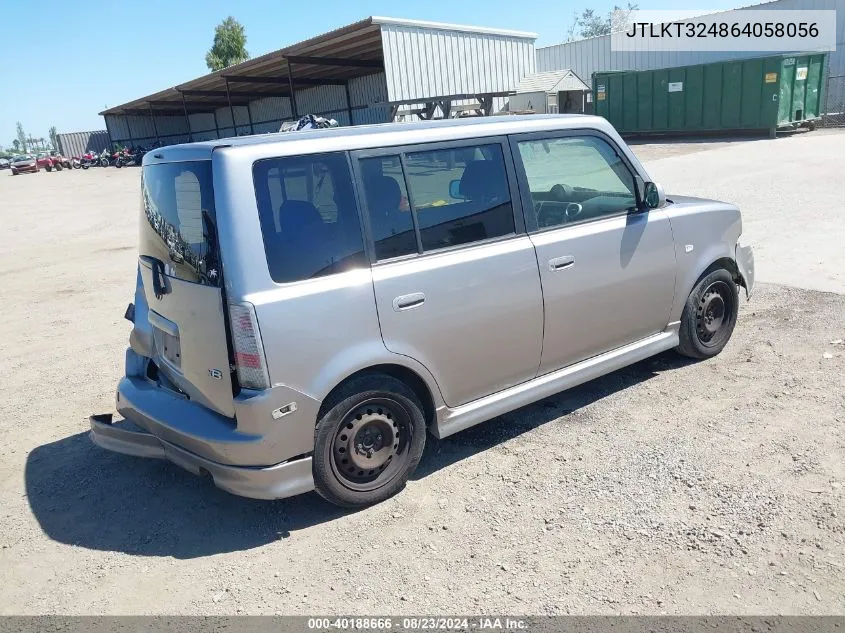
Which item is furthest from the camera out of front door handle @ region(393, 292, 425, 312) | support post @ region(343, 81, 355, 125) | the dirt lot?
support post @ region(343, 81, 355, 125)

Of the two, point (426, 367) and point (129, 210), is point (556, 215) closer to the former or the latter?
point (426, 367)

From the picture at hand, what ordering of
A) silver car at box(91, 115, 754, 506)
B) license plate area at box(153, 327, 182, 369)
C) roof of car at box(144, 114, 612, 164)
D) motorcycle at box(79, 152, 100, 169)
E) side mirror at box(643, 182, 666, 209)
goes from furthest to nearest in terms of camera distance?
motorcycle at box(79, 152, 100, 169) → side mirror at box(643, 182, 666, 209) → license plate area at box(153, 327, 182, 369) → roof of car at box(144, 114, 612, 164) → silver car at box(91, 115, 754, 506)

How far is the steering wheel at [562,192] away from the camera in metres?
4.31

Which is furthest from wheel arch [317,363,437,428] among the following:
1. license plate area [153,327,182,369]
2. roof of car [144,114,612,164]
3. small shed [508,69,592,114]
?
small shed [508,69,592,114]

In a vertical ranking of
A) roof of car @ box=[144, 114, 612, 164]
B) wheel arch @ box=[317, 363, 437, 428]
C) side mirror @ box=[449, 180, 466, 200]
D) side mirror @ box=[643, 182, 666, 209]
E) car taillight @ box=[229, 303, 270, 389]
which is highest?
roof of car @ box=[144, 114, 612, 164]

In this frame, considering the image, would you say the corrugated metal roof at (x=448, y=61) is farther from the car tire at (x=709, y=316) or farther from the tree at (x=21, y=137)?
the tree at (x=21, y=137)

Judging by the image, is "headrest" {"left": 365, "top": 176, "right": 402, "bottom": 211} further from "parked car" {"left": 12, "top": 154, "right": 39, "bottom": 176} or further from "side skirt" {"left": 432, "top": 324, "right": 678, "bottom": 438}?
"parked car" {"left": 12, "top": 154, "right": 39, "bottom": 176}

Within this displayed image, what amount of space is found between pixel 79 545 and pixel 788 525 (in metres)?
3.47

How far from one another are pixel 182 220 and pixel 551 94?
28667 millimetres

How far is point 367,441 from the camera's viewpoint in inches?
138

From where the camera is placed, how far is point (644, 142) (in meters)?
27.3

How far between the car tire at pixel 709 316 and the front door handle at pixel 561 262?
1.28 metres

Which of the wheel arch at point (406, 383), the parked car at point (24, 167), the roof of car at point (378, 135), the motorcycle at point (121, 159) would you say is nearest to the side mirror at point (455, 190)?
the roof of car at point (378, 135)

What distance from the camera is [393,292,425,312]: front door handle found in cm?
339
